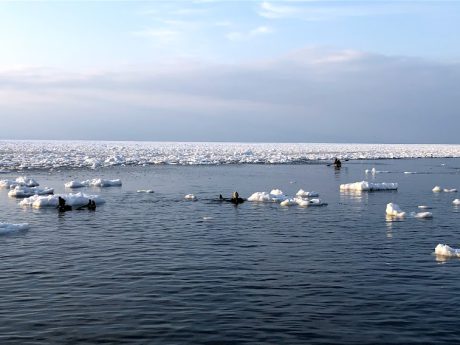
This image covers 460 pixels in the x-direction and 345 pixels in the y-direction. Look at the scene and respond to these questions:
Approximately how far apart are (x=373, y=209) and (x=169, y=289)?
54.0ft

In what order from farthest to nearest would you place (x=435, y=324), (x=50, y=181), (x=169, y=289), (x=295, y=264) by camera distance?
(x=50, y=181)
(x=295, y=264)
(x=169, y=289)
(x=435, y=324)

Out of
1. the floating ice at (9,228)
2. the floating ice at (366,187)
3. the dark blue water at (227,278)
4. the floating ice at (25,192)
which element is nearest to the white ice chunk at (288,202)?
the dark blue water at (227,278)

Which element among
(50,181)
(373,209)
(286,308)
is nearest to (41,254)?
(286,308)


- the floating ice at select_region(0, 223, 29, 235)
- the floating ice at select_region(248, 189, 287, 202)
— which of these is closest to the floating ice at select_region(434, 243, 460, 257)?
the floating ice at select_region(248, 189, 287, 202)

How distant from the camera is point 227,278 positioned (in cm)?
A: 1346

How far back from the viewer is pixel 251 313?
10766 mm

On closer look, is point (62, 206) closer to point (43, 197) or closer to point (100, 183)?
point (43, 197)

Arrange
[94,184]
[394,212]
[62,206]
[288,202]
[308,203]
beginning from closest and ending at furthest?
[394,212], [62,206], [308,203], [288,202], [94,184]

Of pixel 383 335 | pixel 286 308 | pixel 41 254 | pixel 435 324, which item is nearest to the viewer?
pixel 383 335

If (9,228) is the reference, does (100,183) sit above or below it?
above

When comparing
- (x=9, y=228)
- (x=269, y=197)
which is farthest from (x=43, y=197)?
(x=269, y=197)

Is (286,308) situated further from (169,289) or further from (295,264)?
(295,264)

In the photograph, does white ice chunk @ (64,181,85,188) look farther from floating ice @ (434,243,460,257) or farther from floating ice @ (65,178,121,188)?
floating ice @ (434,243,460,257)

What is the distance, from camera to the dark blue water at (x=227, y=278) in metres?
9.89
